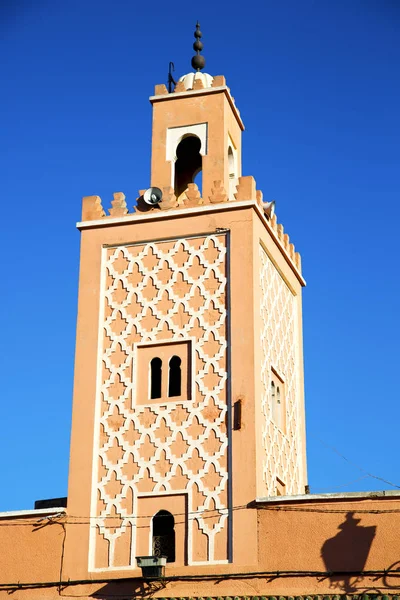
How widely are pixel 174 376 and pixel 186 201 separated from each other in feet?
10.4

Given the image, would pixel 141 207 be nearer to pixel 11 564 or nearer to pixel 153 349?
pixel 153 349

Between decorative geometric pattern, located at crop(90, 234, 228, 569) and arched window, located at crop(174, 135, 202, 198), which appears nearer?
decorative geometric pattern, located at crop(90, 234, 228, 569)

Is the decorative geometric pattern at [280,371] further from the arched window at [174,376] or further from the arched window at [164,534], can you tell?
the arched window at [164,534]

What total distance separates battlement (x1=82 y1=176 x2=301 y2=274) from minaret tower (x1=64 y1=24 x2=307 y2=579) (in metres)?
0.02

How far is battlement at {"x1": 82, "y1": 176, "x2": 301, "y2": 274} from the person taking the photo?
2147cm

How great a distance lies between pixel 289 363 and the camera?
23.0 meters

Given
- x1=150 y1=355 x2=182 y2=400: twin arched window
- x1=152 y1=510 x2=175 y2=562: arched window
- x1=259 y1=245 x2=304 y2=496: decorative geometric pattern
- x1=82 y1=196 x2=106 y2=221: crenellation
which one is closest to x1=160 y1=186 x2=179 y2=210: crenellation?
x1=82 y1=196 x2=106 y2=221: crenellation

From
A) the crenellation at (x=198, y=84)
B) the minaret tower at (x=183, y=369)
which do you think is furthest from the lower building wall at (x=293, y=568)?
the crenellation at (x=198, y=84)

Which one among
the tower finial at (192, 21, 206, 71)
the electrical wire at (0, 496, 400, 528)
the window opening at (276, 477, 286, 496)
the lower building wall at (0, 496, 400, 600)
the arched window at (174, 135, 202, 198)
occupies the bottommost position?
the lower building wall at (0, 496, 400, 600)

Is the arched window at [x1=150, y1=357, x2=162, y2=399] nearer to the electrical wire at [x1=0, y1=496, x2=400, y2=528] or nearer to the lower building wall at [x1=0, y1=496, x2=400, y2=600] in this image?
the electrical wire at [x1=0, y1=496, x2=400, y2=528]

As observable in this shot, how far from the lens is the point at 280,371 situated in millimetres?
22109

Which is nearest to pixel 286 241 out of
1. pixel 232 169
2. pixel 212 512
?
pixel 232 169

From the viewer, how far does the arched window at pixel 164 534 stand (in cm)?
1961

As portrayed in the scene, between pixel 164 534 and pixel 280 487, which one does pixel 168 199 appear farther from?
pixel 164 534
